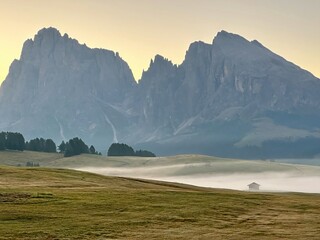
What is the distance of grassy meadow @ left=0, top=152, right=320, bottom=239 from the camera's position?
4819 centimetres

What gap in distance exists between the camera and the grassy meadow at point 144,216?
48.2 metres

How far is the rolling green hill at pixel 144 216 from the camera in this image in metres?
48.2

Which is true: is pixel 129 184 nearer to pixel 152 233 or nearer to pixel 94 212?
pixel 94 212

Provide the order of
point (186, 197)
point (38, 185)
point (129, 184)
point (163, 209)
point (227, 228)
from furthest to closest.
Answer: point (129, 184) → point (38, 185) → point (186, 197) → point (163, 209) → point (227, 228)

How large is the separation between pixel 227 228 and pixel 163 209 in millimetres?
11811

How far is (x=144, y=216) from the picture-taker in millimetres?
57000

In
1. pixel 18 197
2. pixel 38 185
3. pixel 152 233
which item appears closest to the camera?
pixel 152 233

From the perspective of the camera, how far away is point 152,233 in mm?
48375

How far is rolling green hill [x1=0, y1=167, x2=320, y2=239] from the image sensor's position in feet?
158

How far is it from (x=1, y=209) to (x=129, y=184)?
45440 millimetres

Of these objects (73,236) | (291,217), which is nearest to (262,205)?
(291,217)

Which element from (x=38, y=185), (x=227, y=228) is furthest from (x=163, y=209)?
(x=38, y=185)

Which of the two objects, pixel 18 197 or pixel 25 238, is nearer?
pixel 25 238

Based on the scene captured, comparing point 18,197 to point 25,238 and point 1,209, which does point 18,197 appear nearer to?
point 1,209
